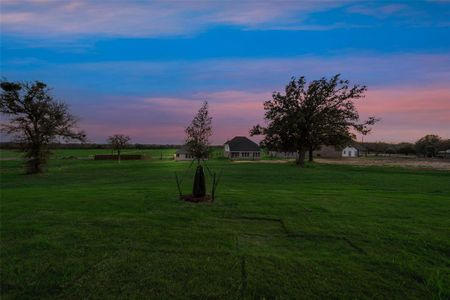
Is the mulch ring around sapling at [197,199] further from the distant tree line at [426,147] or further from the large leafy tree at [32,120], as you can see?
the distant tree line at [426,147]

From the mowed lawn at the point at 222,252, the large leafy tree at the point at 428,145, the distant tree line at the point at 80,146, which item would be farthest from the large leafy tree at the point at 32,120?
the large leafy tree at the point at 428,145

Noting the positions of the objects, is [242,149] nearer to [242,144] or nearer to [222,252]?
[242,144]

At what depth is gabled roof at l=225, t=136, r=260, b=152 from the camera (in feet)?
250

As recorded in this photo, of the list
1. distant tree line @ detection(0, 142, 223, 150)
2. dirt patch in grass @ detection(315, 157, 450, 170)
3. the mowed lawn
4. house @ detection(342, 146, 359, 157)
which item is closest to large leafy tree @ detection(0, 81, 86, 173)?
distant tree line @ detection(0, 142, 223, 150)

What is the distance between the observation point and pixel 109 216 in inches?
293

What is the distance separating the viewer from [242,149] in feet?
250

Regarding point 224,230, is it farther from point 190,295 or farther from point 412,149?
point 412,149

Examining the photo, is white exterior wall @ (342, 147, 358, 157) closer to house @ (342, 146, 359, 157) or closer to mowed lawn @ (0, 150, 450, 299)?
house @ (342, 146, 359, 157)

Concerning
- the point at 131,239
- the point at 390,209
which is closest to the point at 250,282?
the point at 131,239

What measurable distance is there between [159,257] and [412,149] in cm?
11754

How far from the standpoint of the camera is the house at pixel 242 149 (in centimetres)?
7588

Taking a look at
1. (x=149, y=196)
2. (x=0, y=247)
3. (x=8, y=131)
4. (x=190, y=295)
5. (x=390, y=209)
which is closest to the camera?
(x=190, y=295)

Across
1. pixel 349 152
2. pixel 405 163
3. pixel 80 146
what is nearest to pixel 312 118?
pixel 405 163

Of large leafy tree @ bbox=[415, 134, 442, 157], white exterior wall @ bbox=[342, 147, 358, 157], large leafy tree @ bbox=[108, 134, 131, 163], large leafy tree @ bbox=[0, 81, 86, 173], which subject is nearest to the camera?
large leafy tree @ bbox=[0, 81, 86, 173]
